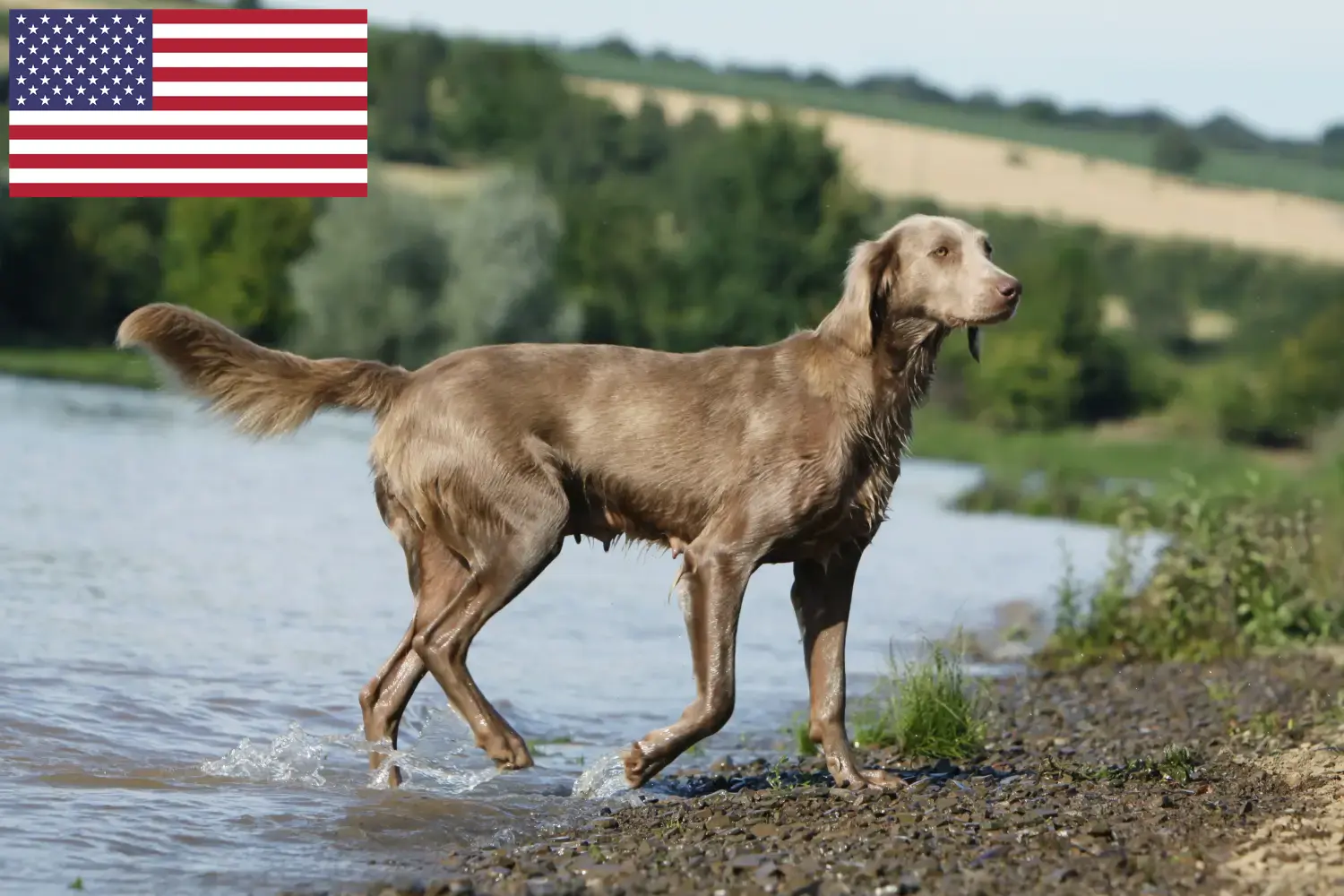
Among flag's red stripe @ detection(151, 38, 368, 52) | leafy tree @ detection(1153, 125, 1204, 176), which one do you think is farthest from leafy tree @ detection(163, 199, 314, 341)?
flag's red stripe @ detection(151, 38, 368, 52)

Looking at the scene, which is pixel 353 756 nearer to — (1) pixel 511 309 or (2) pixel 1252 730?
(2) pixel 1252 730

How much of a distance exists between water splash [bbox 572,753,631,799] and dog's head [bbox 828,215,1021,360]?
7.47ft

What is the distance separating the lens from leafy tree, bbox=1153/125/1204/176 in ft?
270

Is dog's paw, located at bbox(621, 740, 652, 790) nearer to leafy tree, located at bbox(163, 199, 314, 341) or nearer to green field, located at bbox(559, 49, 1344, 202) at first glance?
leafy tree, located at bbox(163, 199, 314, 341)

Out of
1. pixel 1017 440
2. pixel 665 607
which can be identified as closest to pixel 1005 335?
pixel 1017 440

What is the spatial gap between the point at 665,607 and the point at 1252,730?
7.80 m

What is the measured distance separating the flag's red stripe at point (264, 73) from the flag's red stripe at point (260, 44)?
173mm

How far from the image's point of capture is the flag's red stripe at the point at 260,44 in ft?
48.1

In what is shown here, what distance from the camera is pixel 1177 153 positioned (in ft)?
279

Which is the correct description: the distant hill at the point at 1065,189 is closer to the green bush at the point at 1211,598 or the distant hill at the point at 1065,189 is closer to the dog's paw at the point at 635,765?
the green bush at the point at 1211,598

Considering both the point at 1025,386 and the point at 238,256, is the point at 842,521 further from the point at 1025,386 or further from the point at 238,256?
the point at 238,256

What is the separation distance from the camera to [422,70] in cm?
10412

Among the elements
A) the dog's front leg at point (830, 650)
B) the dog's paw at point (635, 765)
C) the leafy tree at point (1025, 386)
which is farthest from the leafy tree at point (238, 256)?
the dog's paw at point (635, 765)

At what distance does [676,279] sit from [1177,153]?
29226 mm
